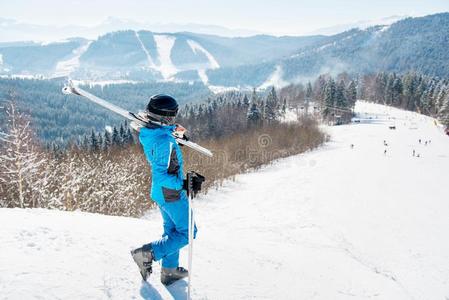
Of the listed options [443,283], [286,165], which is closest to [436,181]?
[286,165]

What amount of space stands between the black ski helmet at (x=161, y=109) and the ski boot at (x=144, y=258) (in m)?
1.67

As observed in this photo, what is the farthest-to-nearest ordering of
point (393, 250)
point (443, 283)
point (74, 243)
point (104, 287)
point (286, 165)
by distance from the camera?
point (286, 165) < point (393, 250) < point (443, 283) < point (74, 243) < point (104, 287)

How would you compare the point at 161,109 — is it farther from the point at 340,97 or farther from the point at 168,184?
the point at 340,97

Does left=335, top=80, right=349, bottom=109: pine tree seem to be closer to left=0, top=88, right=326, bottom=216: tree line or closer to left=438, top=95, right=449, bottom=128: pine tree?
left=0, top=88, right=326, bottom=216: tree line

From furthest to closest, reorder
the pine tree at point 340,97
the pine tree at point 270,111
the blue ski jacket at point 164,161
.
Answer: the pine tree at point 340,97 < the pine tree at point 270,111 < the blue ski jacket at point 164,161

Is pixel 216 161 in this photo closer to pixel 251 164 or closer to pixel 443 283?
pixel 251 164

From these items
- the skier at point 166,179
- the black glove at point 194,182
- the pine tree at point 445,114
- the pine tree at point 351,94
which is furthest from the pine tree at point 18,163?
the pine tree at point 351,94

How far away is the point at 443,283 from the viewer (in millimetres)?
12492

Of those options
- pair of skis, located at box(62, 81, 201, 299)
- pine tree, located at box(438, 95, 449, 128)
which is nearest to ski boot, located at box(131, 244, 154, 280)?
pair of skis, located at box(62, 81, 201, 299)

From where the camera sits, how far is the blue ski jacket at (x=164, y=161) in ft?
13.6

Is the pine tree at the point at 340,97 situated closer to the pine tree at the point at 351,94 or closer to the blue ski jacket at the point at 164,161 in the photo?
the pine tree at the point at 351,94

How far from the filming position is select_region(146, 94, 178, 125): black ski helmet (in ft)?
13.9

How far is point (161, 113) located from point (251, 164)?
1892 inches

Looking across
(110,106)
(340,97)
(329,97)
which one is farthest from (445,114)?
(110,106)
